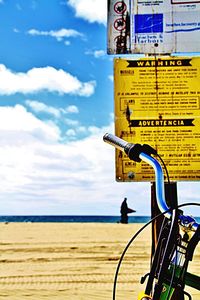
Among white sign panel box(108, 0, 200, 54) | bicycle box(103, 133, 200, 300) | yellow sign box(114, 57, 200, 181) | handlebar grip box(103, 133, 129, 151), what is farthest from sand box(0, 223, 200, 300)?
bicycle box(103, 133, 200, 300)

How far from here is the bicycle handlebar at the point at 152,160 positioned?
2.09 metres

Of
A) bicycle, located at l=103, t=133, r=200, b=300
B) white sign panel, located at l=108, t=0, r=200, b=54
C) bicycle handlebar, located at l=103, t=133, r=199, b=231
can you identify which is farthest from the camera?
white sign panel, located at l=108, t=0, r=200, b=54

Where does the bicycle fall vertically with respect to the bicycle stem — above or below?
below

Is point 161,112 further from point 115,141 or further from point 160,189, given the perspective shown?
point 160,189

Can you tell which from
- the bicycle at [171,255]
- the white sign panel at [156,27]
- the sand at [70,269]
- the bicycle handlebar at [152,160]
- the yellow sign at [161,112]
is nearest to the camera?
the bicycle at [171,255]

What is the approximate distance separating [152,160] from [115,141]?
343 millimetres

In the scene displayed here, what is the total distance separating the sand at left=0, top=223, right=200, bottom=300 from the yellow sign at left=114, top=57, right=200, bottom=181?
361 cm

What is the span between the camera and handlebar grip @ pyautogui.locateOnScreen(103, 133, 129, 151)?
2446mm

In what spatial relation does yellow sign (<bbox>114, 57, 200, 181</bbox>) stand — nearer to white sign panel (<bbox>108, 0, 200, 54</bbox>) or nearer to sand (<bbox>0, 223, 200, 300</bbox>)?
white sign panel (<bbox>108, 0, 200, 54</bbox>)

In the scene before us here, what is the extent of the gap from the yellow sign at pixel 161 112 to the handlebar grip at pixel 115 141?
1.46 m

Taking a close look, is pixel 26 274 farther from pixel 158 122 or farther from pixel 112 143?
pixel 112 143

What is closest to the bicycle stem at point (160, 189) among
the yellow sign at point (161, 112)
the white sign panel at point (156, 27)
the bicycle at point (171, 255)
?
the bicycle at point (171, 255)

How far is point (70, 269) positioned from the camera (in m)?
9.92

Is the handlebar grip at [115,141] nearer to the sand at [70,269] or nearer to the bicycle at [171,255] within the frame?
the bicycle at [171,255]
